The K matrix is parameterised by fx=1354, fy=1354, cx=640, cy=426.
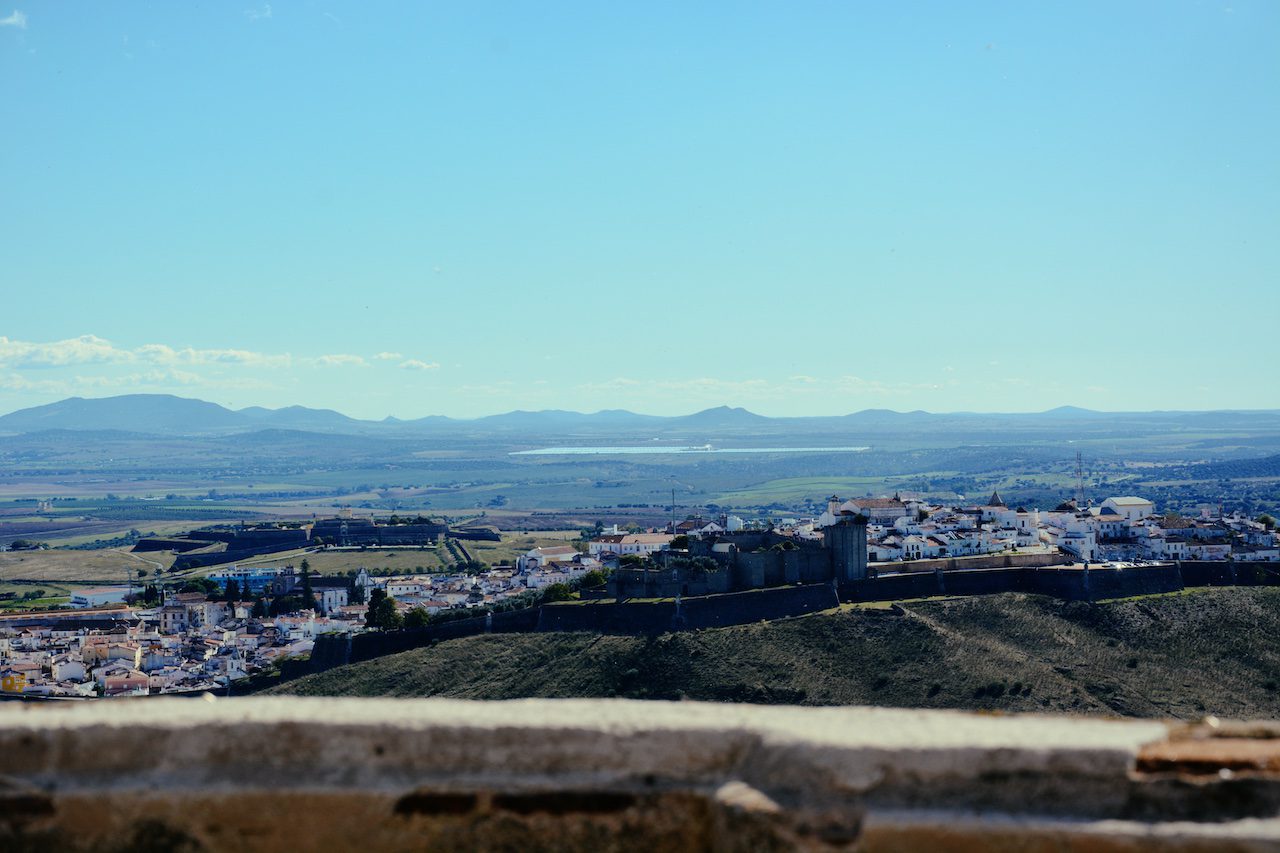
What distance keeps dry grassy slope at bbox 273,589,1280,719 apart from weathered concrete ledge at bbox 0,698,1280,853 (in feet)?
93.1

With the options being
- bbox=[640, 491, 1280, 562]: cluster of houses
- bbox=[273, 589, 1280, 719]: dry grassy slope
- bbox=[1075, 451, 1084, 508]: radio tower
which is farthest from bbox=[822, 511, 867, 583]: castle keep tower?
bbox=[1075, 451, 1084, 508]: radio tower

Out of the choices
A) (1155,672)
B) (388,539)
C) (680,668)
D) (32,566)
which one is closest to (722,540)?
(680,668)

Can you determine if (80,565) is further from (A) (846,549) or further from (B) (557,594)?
(A) (846,549)

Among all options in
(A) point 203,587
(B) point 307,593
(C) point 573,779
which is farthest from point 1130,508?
(C) point 573,779

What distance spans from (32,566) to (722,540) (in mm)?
56753

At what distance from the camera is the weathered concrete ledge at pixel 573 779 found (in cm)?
296

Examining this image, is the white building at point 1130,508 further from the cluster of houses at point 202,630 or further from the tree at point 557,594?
the tree at point 557,594

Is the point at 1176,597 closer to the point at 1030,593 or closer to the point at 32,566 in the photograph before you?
the point at 1030,593

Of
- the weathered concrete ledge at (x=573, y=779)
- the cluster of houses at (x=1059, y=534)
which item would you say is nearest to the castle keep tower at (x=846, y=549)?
the cluster of houses at (x=1059, y=534)

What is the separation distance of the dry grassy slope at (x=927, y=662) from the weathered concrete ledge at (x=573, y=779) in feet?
93.1

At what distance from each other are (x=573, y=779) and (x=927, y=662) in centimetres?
3240

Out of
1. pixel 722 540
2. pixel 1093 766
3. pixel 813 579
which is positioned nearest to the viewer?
pixel 1093 766

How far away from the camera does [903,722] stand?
3135 mm

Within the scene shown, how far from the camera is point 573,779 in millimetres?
3068
